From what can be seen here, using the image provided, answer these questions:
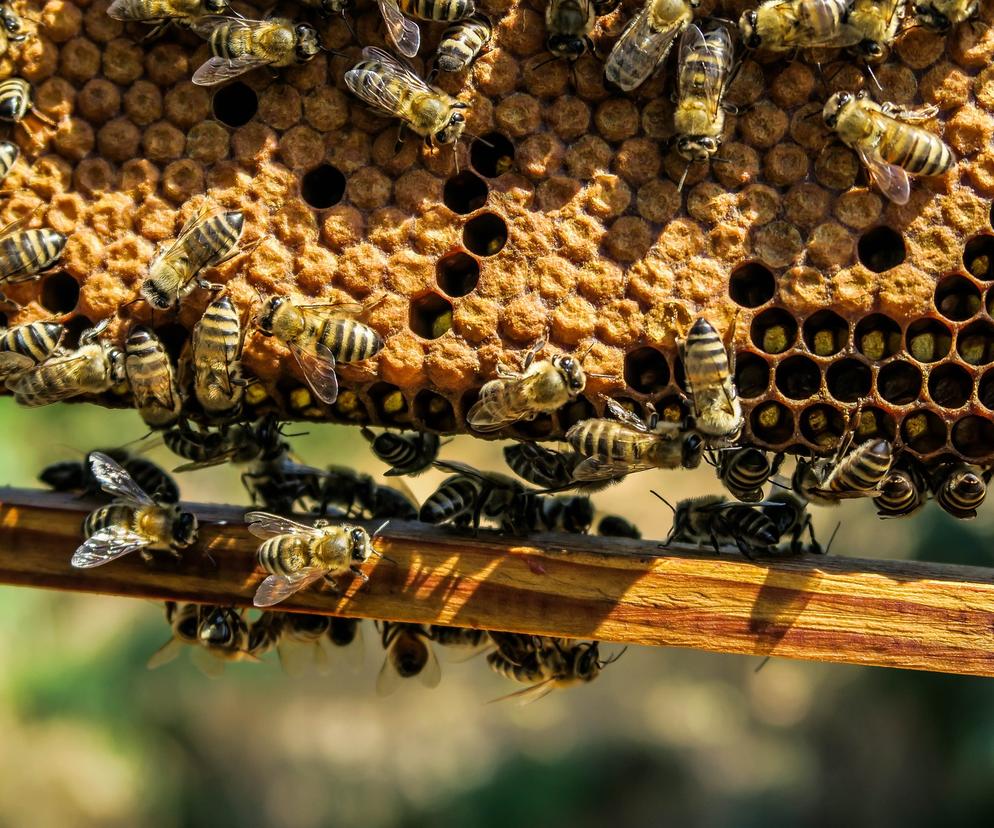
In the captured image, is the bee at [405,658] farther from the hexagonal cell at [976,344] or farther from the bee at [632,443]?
the hexagonal cell at [976,344]

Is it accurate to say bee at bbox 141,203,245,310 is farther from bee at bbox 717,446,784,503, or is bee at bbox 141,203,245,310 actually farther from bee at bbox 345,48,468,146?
bee at bbox 717,446,784,503

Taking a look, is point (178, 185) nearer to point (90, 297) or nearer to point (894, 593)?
point (90, 297)

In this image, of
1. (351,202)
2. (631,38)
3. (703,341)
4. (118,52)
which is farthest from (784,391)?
(118,52)

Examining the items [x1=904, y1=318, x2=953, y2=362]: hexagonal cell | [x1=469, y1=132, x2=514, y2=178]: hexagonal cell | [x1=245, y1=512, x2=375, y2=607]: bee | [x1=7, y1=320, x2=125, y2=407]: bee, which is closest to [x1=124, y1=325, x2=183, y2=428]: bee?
[x1=7, y1=320, x2=125, y2=407]: bee

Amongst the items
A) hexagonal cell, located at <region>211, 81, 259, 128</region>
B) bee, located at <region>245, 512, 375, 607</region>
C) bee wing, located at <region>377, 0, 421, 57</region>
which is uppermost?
bee wing, located at <region>377, 0, 421, 57</region>

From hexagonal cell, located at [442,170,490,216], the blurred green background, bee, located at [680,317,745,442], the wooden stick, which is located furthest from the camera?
the blurred green background

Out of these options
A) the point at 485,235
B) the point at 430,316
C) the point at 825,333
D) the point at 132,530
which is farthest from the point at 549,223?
the point at 132,530
